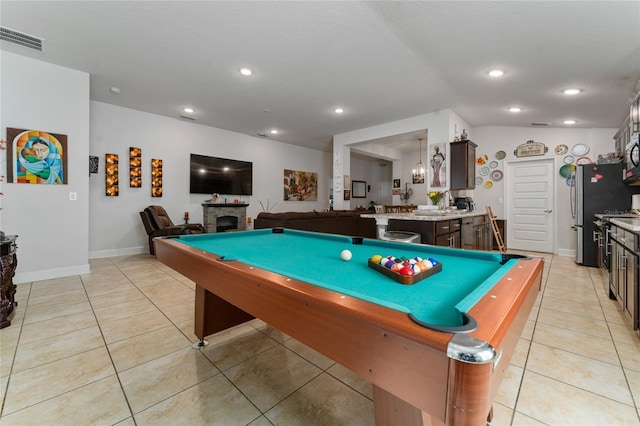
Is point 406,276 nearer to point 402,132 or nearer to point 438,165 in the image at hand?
point 438,165

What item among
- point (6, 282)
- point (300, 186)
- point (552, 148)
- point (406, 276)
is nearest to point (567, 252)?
point (552, 148)

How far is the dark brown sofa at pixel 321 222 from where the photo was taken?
4457mm

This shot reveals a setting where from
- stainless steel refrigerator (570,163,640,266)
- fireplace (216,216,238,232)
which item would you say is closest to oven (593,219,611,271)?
stainless steel refrigerator (570,163,640,266)

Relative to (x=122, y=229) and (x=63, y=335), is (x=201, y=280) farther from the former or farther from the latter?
(x=122, y=229)

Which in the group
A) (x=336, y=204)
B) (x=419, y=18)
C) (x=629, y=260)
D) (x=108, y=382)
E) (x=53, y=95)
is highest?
(x=419, y=18)

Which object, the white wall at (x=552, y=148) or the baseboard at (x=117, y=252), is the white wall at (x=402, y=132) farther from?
the baseboard at (x=117, y=252)

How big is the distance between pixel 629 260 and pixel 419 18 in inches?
105

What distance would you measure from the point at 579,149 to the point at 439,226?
4246 millimetres

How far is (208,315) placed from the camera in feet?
6.32

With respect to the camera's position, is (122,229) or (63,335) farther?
(122,229)

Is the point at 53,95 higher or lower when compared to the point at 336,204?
higher

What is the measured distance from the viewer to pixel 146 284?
11.0 feet

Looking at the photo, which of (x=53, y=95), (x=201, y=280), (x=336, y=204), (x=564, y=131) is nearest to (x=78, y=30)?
(x=53, y=95)

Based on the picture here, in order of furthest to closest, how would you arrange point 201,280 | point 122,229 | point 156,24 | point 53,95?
point 122,229 < point 53,95 < point 156,24 < point 201,280
